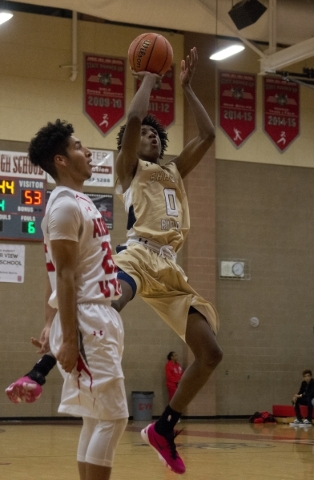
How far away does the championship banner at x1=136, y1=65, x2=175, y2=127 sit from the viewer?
15766 mm

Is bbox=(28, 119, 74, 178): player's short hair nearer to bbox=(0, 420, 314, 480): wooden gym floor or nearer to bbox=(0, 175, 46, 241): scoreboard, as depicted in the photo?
bbox=(0, 420, 314, 480): wooden gym floor

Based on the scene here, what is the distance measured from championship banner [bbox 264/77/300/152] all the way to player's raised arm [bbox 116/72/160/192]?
1105 centimetres

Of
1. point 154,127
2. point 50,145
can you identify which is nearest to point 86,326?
point 50,145

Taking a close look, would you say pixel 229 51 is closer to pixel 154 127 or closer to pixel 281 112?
pixel 281 112

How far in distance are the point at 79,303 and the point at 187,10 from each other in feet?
35.4

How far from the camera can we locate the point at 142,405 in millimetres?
14922

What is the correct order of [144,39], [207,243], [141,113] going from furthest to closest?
[207,243], [144,39], [141,113]

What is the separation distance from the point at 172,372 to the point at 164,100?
199 inches

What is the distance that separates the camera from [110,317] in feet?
13.2


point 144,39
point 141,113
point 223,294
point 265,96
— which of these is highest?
point 265,96

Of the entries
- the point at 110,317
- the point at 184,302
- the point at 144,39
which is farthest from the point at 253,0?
the point at 110,317

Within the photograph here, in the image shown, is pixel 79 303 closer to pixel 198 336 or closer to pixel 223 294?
pixel 198 336

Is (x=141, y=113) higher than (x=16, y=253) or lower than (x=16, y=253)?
higher

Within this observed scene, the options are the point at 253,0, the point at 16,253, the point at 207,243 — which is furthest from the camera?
the point at 207,243
